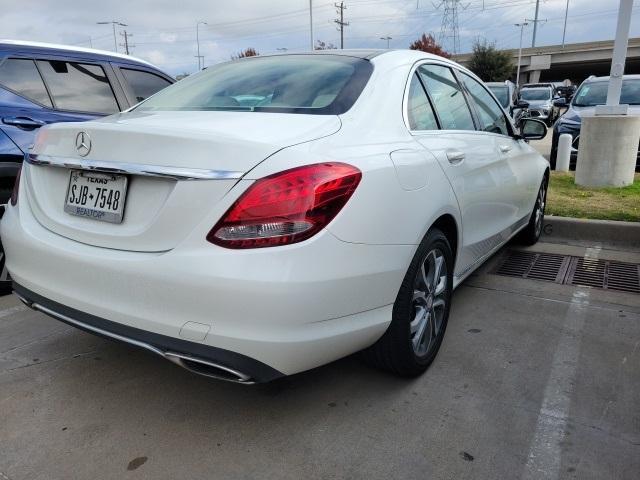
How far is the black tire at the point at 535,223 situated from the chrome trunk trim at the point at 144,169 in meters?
3.75

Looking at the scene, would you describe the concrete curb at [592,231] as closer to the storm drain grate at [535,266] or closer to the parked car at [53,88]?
the storm drain grate at [535,266]

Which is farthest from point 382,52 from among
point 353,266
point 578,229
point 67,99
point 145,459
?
point 578,229

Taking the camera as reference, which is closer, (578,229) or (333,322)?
(333,322)

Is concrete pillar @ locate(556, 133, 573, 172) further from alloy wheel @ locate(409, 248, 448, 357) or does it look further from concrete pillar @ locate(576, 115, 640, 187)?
alloy wheel @ locate(409, 248, 448, 357)

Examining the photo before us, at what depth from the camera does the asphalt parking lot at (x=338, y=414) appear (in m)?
2.14

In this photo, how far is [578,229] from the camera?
5.56 m

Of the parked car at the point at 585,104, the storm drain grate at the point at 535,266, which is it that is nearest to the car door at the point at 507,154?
the storm drain grate at the point at 535,266

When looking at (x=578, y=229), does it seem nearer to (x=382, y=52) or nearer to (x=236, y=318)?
(x=382, y=52)

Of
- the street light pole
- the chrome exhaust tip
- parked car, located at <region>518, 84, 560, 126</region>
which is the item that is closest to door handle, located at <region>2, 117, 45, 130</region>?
the chrome exhaust tip

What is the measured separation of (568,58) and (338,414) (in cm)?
7081

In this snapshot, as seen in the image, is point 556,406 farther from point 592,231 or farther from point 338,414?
point 592,231

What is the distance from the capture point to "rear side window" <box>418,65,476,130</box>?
3.20m

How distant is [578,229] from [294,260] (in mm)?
4506

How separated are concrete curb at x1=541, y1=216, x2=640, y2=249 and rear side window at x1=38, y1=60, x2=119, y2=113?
437cm
